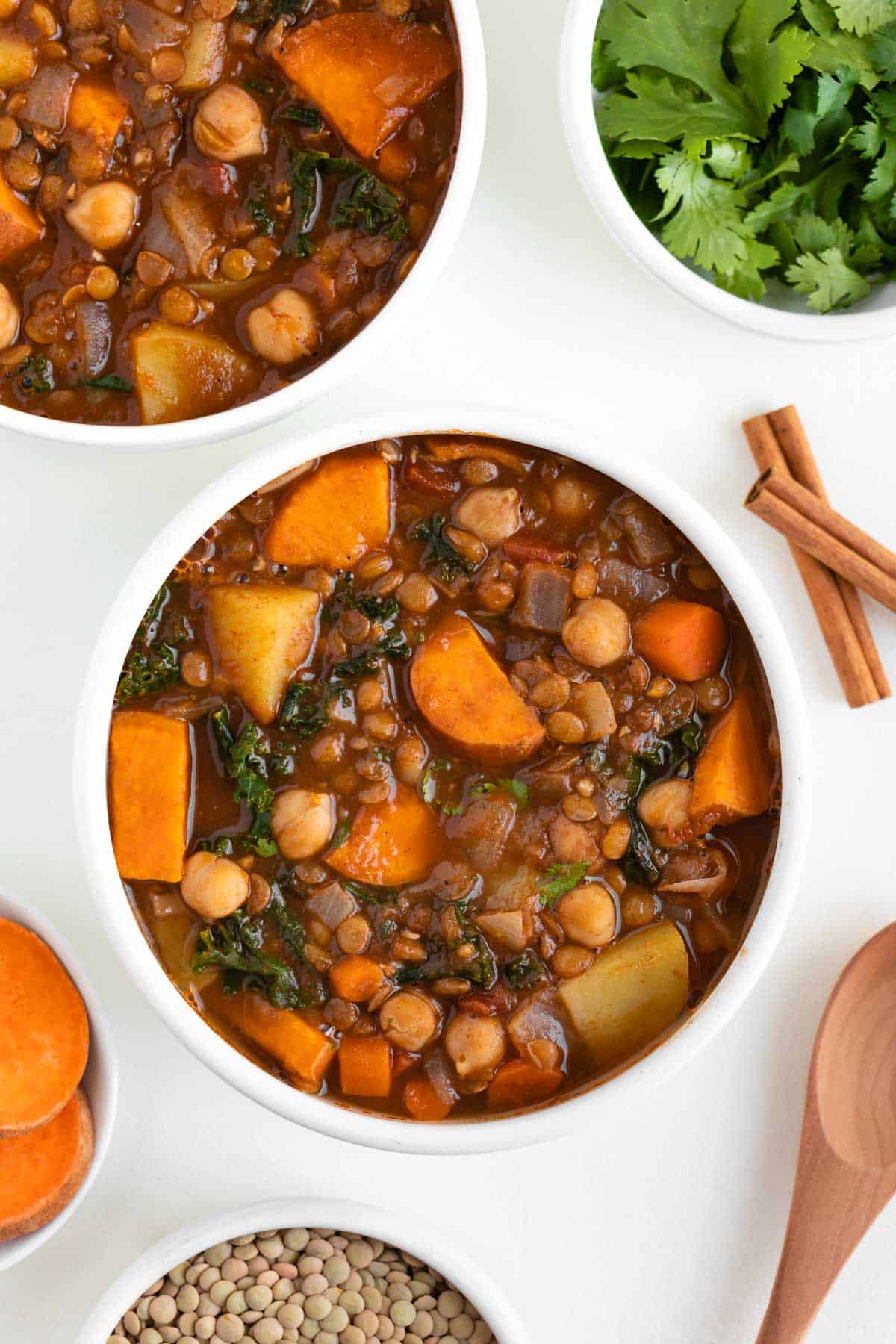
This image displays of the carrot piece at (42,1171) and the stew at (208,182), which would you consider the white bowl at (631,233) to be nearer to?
the stew at (208,182)

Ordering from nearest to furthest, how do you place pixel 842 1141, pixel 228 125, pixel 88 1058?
1. pixel 228 125
2. pixel 88 1058
3. pixel 842 1141

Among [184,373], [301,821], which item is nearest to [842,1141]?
[301,821]

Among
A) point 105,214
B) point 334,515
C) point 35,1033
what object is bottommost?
point 35,1033

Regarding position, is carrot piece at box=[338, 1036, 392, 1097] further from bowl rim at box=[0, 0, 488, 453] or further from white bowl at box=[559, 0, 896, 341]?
white bowl at box=[559, 0, 896, 341]

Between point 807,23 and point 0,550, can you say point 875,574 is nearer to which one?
point 807,23

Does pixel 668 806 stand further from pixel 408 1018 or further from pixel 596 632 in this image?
A: pixel 408 1018

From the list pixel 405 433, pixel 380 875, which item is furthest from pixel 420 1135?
pixel 405 433

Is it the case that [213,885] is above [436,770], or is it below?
below

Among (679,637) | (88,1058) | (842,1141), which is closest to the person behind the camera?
(679,637)
